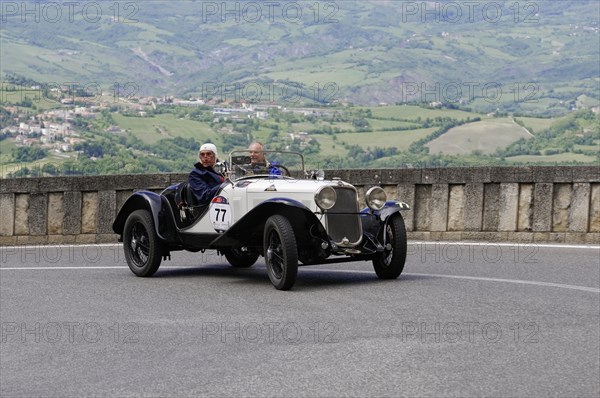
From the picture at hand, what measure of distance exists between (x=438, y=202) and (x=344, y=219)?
568 cm

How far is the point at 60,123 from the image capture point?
53094mm

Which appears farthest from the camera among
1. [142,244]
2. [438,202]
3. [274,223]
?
[438,202]

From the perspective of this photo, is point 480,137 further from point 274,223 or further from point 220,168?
point 274,223

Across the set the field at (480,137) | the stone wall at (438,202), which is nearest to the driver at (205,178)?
the stone wall at (438,202)

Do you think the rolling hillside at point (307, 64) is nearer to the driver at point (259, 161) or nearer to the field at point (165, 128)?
the field at point (165, 128)

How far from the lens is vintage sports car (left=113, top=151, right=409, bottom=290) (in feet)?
41.6

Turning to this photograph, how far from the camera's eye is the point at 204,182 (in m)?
14.1

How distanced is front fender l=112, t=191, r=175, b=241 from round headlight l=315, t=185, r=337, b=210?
225cm

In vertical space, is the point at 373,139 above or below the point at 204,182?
below

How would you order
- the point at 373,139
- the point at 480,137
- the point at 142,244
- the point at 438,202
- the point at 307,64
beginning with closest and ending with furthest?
the point at 142,244 → the point at 438,202 → the point at 480,137 → the point at 373,139 → the point at 307,64

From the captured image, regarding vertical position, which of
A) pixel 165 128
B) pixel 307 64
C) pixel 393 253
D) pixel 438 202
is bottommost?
pixel 393 253

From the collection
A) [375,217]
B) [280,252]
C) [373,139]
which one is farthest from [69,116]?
[280,252]

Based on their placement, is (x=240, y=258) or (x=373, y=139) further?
(x=373, y=139)

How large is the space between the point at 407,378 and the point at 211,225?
588 centimetres
